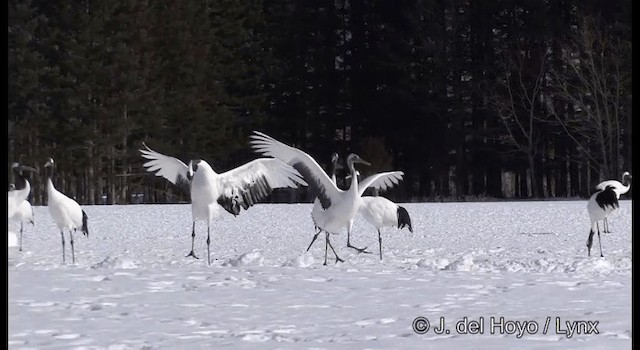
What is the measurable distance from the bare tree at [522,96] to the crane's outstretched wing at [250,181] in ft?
67.8

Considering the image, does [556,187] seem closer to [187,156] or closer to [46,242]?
[187,156]

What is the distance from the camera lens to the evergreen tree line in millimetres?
29547

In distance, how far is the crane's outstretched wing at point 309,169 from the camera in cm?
1032

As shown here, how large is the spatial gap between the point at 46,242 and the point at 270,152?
3.86 m

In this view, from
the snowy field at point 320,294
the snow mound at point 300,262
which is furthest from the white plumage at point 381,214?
the snow mound at point 300,262

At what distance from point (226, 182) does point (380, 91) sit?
22632mm

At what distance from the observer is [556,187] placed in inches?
1428

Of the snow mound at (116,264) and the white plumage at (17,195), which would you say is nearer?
the white plumage at (17,195)

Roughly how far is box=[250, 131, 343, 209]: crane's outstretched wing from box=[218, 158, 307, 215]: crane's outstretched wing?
1096 millimetres

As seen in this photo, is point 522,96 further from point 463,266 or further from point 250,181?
point 463,266

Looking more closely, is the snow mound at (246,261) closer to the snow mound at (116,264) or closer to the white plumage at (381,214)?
the snow mound at (116,264)

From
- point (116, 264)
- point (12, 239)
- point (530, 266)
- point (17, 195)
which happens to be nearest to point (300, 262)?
point (116, 264)

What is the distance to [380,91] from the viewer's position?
Result: 33969 millimetres
